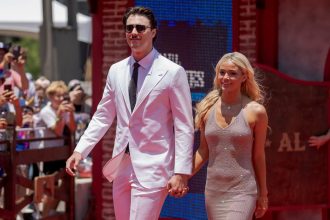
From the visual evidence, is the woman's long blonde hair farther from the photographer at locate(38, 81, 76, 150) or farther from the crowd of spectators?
the photographer at locate(38, 81, 76, 150)

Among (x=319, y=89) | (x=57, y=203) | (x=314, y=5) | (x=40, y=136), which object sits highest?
(x=314, y=5)

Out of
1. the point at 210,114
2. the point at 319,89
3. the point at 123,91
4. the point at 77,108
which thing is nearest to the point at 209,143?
the point at 210,114

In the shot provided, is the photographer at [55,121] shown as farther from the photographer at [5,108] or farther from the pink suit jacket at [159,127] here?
the pink suit jacket at [159,127]

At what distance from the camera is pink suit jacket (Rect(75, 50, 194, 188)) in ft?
23.0

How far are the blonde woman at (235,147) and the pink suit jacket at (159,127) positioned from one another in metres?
0.23

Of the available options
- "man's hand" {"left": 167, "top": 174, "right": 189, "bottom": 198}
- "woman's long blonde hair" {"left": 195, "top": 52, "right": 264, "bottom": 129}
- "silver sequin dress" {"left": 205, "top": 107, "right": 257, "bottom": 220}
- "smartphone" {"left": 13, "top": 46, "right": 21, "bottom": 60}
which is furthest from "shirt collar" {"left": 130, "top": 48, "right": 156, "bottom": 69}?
"smartphone" {"left": 13, "top": 46, "right": 21, "bottom": 60}

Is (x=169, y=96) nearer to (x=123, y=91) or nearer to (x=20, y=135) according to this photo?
(x=123, y=91)

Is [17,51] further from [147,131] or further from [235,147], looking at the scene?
[235,147]

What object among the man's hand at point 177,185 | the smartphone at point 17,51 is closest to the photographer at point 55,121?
the smartphone at point 17,51

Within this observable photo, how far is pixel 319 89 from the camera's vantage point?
10492 mm

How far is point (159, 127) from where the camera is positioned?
706 centimetres

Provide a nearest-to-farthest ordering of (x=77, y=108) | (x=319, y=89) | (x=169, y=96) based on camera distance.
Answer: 1. (x=169, y=96)
2. (x=319, y=89)
3. (x=77, y=108)

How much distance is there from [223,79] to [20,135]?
5.42 metres

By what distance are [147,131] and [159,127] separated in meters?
0.09
